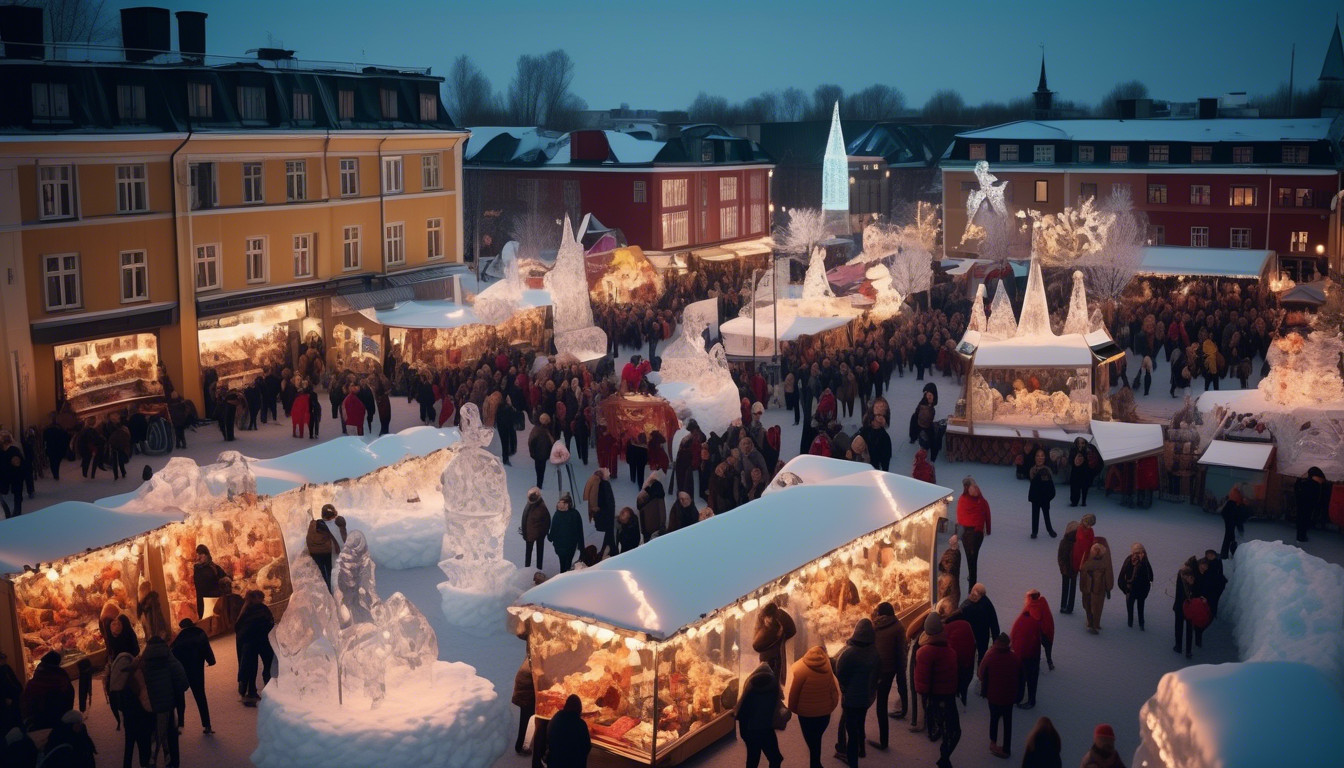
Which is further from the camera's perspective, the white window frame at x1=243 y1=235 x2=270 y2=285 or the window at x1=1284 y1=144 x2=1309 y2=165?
the window at x1=1284 y1=144 x2=1309 y2=165

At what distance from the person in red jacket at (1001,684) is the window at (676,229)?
35950 millimetres

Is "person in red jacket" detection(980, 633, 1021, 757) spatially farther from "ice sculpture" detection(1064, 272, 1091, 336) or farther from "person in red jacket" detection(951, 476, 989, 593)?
"ice sculpture" detection(1064, 272, 1091, 336)

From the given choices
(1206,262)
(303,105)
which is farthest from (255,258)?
(1206,262)

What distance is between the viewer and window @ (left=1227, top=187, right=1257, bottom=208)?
42388 millimetres

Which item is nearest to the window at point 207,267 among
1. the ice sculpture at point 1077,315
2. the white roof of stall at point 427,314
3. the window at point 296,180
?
the window at point 296,180

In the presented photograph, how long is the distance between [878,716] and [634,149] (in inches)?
1471

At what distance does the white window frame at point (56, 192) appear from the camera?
2291cm

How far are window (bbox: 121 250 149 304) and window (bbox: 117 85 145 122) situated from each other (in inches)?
95.2

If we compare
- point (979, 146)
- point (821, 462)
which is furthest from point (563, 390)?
point (979, 146)

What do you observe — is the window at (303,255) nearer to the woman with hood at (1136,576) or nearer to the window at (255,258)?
the window at (255,258)

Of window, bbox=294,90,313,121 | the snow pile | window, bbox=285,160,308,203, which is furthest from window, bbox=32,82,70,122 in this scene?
the snow pile

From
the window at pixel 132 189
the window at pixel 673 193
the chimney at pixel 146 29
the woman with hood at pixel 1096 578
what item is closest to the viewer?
the woman with hood at pixel 1096 578

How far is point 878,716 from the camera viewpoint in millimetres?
11000

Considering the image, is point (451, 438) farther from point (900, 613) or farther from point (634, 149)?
point (634, 149)
